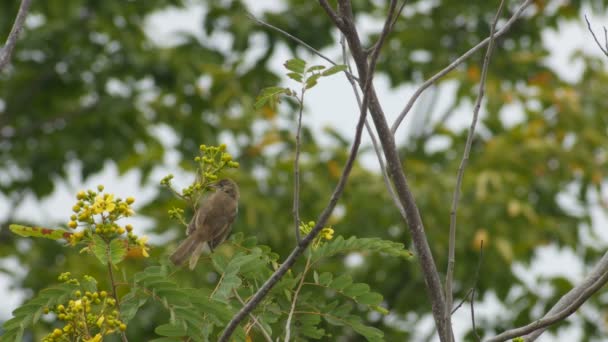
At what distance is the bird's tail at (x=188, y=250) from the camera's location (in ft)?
10.5

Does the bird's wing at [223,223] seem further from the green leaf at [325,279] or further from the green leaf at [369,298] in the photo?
the green leaf at [369,298]

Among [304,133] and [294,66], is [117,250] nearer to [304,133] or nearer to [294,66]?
[294,66]

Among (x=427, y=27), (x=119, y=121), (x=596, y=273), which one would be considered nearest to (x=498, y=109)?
(x=427, y=27)

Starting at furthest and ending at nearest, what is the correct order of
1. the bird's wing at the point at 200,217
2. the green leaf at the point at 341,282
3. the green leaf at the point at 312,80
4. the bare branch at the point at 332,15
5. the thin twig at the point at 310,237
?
the bird's wing at the point at 200,217
the green leaf at the point at 341,282
the green leaf at the point at 312,80
the bare branch at the point at 332,15
the thin twig at the point at 310,237

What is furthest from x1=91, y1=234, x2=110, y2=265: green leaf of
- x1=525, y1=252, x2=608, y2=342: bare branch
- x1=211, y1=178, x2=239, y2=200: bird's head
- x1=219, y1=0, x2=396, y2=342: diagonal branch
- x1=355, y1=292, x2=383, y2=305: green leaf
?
x1=525, y1=252, x2=608, y2=342: bare branch

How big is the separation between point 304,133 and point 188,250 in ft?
18.4

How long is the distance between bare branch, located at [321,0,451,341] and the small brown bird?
80cm

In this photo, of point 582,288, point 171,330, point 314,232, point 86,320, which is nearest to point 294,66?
point 314,232

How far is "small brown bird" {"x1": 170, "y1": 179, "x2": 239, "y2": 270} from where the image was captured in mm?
3262

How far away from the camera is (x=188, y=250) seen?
129 inches

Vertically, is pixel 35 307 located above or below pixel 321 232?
below

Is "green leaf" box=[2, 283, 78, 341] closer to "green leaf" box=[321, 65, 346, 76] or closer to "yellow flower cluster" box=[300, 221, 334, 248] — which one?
"yellow flower cluster" box=[300, 221, 334, 248]

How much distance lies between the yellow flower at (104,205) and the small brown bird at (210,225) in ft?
1.95

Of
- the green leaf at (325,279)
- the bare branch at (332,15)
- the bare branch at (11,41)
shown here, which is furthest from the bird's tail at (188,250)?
→ the bare branch at (332,15)
